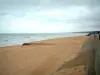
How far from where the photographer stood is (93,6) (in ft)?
7.79

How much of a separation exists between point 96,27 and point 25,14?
1519mm

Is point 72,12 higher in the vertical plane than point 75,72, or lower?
higher

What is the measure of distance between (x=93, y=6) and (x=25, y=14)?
5.25 ft

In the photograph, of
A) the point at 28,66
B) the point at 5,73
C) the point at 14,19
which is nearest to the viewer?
the point at 5,73

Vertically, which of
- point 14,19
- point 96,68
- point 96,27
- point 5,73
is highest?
point 14,19

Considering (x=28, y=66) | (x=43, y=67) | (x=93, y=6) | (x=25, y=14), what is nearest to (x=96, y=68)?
(x=43, y=67)

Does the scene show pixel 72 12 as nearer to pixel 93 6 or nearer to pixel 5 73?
pixel 93 6

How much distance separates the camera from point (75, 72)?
1.57m

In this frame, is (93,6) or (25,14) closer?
(93,6)

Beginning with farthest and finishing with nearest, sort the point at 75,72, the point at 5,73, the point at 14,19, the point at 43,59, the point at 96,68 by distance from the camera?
the point at 14,19
the point at 43,59
the point at 5,73
the point at 75,72
the point at 96,68

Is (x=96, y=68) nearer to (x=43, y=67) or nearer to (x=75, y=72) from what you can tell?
(x=75, y=72)

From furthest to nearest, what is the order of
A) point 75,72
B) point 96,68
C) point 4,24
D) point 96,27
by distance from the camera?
point 4,24 → point 96,27 → point 75,72 → point 96,68

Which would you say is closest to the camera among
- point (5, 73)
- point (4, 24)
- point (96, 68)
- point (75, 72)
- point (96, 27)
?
point (96, 68)

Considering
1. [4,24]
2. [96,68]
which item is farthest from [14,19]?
[96,68]
